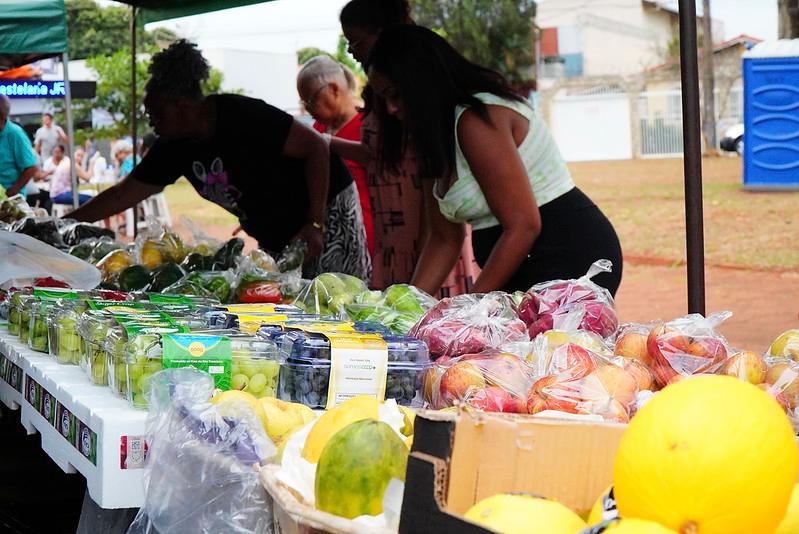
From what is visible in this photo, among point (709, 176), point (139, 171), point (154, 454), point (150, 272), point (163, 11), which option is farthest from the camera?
point (709, 176)

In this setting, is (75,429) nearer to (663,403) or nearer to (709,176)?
(663,403)

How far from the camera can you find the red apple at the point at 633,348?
216 cm

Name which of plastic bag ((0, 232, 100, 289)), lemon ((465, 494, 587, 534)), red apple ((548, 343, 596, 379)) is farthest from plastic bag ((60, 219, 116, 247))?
lemon ((465, 494, 587, 534))

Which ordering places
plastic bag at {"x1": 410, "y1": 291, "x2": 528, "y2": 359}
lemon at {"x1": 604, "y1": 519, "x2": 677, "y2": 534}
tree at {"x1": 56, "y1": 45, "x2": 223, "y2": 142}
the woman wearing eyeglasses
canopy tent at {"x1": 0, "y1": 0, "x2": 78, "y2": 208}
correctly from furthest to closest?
1. tree at {"x1": 56, "y1": 45, "x2": 223, "y2": 142}
2. canopy tent at {"x1": 0, "y1": 0, "x2": 78, "y2": 208}
3. the woman wearing eyeglasses
4. plastic bag at {"x1": 410, "y1": 291, "x2": 528, "y2": 359}
5. lemon at {"x1": 604, "y1": 519, "x2": 677, "y2": 534}

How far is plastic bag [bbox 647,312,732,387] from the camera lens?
205 cm

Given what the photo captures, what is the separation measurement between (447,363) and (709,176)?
16746 mm

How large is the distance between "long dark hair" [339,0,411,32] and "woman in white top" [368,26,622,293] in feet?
2.74

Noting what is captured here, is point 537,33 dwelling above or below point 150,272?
above

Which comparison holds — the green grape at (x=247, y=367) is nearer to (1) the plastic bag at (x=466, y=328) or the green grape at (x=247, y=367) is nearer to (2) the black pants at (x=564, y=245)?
(1) the plastic bag at (x=466, y=328)

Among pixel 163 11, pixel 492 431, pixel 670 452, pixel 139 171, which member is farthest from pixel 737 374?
pixel 163 11

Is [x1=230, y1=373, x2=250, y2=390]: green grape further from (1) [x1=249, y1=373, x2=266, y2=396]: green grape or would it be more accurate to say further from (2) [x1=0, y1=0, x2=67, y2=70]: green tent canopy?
(2) [x1=0, y1=0, x2=67, y2=70]: green tent canopy

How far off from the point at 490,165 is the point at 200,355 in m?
1.34

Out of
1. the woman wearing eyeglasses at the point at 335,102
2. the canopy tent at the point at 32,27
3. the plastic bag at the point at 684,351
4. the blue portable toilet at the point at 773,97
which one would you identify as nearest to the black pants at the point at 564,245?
the plastic bag at the point at 684,351

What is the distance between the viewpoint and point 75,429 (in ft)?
6.60
